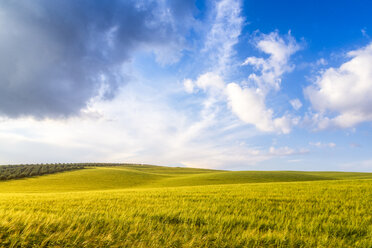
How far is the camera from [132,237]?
2660 millimetres

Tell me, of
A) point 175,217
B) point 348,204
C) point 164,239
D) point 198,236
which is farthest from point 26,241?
point 348,204

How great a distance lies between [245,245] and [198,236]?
653 mm

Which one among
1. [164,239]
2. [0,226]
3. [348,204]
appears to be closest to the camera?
[0,226]

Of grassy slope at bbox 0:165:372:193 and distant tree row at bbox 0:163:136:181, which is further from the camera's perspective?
distant tree row at bbox 0:163:136:181

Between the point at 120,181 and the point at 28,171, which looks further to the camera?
the point at 28,171

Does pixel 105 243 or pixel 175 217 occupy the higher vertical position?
pixel 105 243

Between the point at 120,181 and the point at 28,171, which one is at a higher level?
the point at 28,171

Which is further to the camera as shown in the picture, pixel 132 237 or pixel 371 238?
pixel 371 238

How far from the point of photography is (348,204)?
7.17 meters

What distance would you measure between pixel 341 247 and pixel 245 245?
5.16ft

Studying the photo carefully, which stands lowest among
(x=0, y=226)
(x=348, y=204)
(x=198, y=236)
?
A: (x=348, y=204)

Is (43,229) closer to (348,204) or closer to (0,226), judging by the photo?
(0,226)

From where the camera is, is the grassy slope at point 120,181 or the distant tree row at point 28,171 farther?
the distant tree row at point 28,171

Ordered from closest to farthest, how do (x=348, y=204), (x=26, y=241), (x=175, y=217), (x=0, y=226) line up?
(x=26, y=241)
(x=0, y=226)
(x=175, y=217)
(x=348, y=204)
